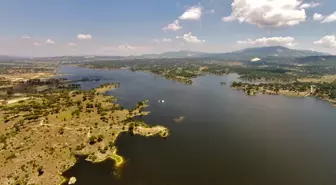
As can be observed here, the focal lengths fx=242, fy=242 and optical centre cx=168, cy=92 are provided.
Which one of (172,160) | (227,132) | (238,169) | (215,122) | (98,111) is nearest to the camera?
(238,169)

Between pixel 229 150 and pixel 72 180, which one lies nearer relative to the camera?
pixel 72 180

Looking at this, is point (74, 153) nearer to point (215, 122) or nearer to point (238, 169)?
point (238, 169)

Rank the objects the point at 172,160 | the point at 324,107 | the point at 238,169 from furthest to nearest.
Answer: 1. the point at 324,107
2. the point at 172,160
3. the point at 238,169

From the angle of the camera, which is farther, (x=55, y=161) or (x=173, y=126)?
(x=173, y=126)

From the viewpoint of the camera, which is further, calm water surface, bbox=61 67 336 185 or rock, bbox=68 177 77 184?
calm water surface, bbox=61 67 336 185

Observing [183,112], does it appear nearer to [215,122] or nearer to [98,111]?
[215,122]

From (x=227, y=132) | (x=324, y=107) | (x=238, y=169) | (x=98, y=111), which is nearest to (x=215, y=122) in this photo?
(x=227, y=132)

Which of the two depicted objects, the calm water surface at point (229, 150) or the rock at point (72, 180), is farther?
the calm water surface at point (229, 150)

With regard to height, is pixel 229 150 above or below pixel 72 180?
above
